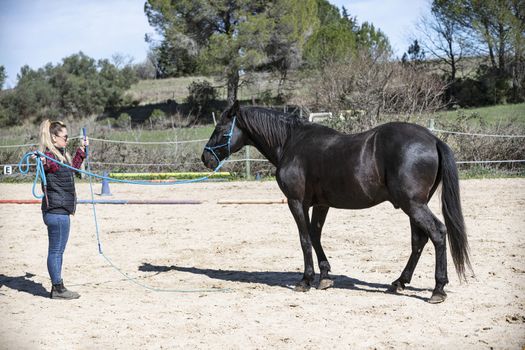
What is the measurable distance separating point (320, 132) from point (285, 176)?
59 centimetres

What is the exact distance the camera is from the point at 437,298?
4.96m

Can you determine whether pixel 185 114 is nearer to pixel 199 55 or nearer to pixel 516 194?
pixel 199 55

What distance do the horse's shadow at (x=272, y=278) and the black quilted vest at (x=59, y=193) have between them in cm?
159

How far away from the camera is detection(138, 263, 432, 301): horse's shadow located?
5598mm

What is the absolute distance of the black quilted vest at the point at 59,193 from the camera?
209 inches

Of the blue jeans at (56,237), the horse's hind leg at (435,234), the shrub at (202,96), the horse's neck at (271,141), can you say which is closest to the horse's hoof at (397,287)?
the horse's hind leg at (435,234)

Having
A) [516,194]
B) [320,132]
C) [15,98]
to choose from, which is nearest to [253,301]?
[320,132]

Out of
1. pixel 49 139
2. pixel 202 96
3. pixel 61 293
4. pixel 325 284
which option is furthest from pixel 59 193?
pixel 202 96

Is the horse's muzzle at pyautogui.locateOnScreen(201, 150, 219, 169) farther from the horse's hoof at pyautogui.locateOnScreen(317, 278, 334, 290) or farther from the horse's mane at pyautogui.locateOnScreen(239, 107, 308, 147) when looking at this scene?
the horse's hoof at pyautogui.locateOnScreen(317, 278, 334, 290)

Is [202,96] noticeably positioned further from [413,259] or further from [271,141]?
[413,259]

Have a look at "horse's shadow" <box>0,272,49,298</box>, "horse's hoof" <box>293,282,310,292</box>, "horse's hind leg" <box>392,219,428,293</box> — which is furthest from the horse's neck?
"horse's shadow" <box>0,272,49,298</box>

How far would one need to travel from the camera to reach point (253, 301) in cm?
523

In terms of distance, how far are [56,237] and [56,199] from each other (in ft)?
1.21

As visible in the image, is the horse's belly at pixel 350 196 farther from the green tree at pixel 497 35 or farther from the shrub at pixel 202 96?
the shrub at pixel 202 96
